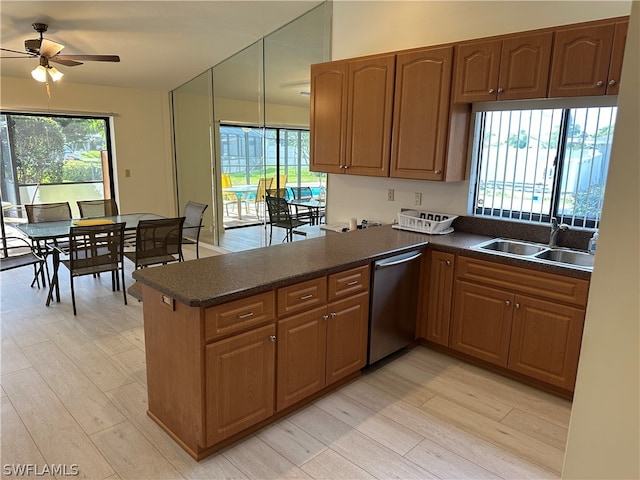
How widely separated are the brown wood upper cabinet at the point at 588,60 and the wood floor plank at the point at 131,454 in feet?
9.60

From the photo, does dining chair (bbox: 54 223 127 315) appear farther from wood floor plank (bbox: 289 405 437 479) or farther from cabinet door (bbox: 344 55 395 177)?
wood floor plank (bbox: 289 405 437 479)

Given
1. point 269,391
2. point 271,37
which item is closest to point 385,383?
point 269,391

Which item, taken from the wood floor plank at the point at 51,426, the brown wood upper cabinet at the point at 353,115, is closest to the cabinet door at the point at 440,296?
the brown wood upper cabinet at the point at 353,115

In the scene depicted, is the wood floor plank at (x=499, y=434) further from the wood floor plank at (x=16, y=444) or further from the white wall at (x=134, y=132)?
the white wall at (x=134, y=132)

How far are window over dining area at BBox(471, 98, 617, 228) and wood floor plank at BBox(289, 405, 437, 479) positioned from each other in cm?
199

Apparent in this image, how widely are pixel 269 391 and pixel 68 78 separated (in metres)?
5.33

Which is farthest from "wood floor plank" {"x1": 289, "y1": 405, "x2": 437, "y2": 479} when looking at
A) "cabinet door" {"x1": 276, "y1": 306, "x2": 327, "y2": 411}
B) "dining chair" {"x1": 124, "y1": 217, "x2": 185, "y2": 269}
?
"dining chair" {"x1": 124, "y1": 217, "x2": 185, "y2": 269}

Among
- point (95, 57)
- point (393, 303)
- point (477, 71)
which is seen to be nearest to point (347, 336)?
point (393, 303)

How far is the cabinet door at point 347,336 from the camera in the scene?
252cm

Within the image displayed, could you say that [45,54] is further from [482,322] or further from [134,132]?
[482,322]

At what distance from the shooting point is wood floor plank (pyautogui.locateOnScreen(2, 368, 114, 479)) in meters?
2.04

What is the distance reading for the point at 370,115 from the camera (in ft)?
11.3

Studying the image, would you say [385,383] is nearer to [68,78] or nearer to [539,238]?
[539,238]

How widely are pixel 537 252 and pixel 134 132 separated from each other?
579 cm
